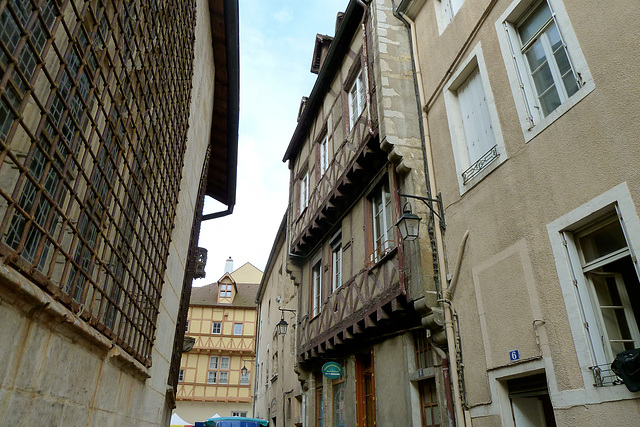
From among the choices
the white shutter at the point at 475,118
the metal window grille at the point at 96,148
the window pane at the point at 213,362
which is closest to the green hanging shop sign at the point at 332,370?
the metal window grille at the point at 96,148

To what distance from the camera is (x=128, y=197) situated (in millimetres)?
3955

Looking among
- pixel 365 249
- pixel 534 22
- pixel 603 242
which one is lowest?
pixel 603 242

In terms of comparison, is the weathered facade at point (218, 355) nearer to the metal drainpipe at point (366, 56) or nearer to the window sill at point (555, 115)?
the metal drainpipe at point (366, 56)

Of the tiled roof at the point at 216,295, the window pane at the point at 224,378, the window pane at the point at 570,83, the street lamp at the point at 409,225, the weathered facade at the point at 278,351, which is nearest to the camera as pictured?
the window pane at the point at 570,83

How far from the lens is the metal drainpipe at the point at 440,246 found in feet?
16.9

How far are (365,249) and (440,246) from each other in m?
2.26

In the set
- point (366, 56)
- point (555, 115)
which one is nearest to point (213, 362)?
point (366, 56)

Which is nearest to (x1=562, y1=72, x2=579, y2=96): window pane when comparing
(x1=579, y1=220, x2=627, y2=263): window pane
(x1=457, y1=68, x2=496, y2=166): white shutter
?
(x1=457, y1=68, x2=496, y2=166): white shutter

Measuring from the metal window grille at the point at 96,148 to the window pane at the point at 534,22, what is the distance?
371cm

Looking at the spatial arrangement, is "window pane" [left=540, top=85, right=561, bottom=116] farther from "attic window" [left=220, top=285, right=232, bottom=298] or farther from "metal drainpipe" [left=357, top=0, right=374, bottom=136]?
"attic window" [left=220, top=285, right=232, bottom=298]

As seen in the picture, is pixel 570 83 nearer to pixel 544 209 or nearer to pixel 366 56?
pixel 544 209

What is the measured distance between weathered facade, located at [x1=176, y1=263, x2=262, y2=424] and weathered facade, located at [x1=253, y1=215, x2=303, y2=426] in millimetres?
6894

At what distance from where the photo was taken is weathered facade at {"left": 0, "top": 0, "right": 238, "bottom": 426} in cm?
227

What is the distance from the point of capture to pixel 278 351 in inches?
661
